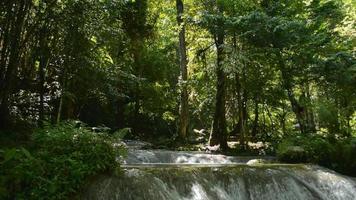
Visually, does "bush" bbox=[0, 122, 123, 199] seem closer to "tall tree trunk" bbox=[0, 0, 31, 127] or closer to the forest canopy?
"tall tree trunk" bbox=[0, 0, 31, 127]

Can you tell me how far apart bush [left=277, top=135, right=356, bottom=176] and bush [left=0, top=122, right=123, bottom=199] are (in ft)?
21.9

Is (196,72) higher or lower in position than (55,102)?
higher

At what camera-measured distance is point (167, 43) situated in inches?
943

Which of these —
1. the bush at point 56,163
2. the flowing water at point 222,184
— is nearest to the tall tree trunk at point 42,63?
the flowing water at point 222,184

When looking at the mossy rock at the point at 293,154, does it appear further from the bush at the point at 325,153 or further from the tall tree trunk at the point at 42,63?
the tall tree trunk at the point at 42,63

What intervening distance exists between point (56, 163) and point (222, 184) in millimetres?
3562

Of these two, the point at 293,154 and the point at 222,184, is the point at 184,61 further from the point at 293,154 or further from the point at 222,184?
the point at 222,184

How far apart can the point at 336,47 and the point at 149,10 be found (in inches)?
408

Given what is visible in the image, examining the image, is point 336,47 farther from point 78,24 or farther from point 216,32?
point 78,24

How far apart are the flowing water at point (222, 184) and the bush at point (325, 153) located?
1.29 metres

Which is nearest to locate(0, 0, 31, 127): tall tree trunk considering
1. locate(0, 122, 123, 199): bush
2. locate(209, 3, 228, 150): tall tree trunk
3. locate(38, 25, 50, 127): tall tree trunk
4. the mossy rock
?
locate(38, 25, 50, 127): tall tree trunk

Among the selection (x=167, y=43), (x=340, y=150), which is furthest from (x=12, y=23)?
(x=167, y=43)

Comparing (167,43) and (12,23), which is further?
(167,43)

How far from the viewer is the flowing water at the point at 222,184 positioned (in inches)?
284
